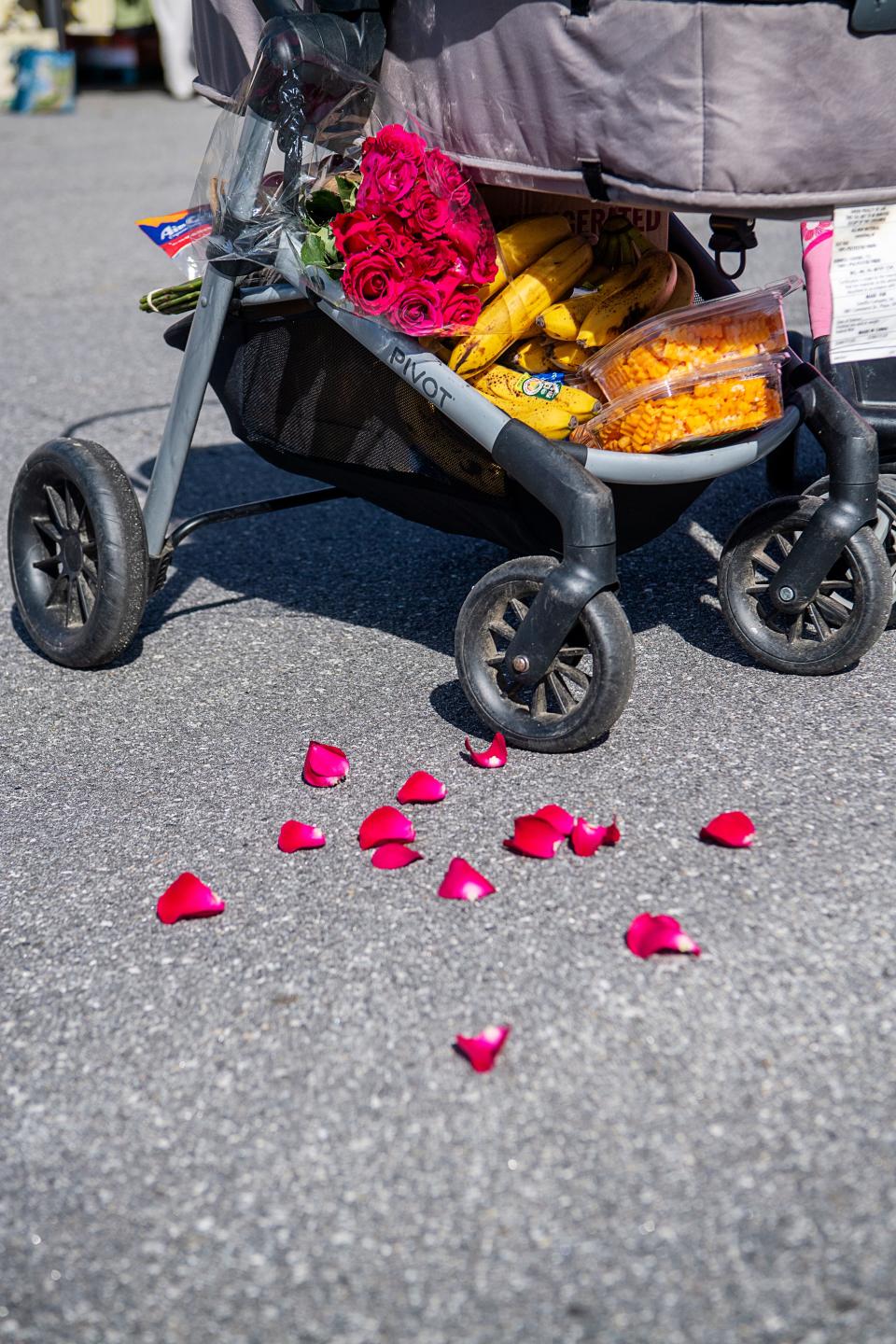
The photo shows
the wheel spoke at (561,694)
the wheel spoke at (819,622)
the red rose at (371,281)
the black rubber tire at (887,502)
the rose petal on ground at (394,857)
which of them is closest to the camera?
the rose petal on ground at (394,857)

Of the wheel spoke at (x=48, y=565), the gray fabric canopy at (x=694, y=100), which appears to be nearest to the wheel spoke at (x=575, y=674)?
the gray fabric canopy at (x=694, y=100)

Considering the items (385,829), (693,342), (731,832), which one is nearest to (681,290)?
(693,342)

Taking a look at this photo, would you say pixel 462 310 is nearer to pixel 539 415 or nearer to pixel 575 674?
pixel 539 415

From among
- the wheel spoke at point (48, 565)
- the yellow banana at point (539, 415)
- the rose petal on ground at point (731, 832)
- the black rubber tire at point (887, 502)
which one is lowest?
the wheel spoke at point (48, 565)

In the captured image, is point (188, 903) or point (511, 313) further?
→ point (511, 313)

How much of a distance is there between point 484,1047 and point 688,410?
1.16 m

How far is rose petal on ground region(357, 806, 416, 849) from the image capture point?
2301 millimetres

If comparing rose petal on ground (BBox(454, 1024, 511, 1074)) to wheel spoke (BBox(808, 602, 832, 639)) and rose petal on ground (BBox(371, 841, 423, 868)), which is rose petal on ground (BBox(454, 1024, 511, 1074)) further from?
wheel spoke (BBox(808, 602, 832, 639))

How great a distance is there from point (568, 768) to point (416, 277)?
2.93ft

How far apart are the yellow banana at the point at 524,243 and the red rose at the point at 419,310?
0.42 feet

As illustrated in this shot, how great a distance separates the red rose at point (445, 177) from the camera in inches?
91.5

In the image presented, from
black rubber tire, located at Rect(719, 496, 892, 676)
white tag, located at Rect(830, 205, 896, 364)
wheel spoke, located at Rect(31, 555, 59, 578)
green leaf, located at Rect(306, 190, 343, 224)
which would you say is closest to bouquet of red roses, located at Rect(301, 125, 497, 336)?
green leaf, located at Rect(306, 190, 343, 224)

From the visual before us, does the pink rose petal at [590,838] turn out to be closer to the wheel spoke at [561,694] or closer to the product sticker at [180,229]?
the wheel spoke at [561,694]

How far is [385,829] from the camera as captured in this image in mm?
2309
